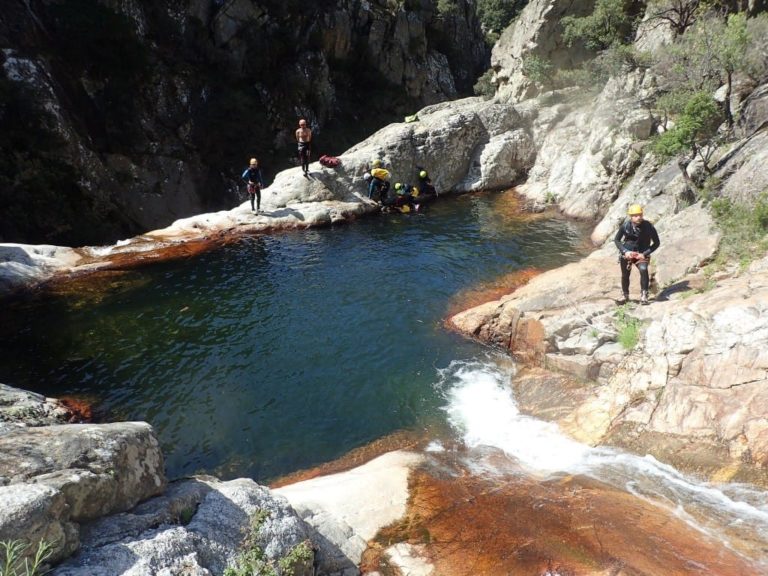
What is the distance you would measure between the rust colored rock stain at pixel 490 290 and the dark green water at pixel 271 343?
1.33 feet

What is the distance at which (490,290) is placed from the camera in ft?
58.5

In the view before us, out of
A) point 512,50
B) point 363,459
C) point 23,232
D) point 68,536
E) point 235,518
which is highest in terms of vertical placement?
point 512,50

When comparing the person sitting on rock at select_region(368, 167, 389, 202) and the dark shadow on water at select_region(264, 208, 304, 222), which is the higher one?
the person sitting on rock at select_region(368, 167, 389, 202)

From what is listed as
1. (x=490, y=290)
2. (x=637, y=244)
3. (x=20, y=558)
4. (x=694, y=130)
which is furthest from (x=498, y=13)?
(x=20, y=558)

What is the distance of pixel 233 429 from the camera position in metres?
11.6

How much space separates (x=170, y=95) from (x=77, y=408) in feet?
100

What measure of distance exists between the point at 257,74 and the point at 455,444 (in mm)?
38911

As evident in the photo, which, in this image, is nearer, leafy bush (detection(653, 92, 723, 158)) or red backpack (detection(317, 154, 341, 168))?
leafy bush (detection(653, 92, 723, 158))

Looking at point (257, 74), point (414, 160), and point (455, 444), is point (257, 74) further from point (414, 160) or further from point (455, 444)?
point (455, 444)

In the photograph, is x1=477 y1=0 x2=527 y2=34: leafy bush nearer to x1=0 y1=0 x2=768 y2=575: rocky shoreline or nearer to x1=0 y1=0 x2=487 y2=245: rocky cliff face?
x1=0 y1=0 x2=487 y2=245: rocky cliff face

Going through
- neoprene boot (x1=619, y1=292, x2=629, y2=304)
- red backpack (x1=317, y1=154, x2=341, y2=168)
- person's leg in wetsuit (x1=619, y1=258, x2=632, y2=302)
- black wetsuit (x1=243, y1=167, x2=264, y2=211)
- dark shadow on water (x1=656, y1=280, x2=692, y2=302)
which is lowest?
neoprene boot (x1=619, y1=292, x2=629, y2=304)

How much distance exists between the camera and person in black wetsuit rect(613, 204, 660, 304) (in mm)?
12164

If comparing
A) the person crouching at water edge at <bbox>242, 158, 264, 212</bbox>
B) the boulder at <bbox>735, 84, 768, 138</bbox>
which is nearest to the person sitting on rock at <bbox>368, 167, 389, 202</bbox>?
the person crouching at water edge at <bbox>242, 158, 264, 212</bbox>

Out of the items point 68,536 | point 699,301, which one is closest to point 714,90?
point 699,301
